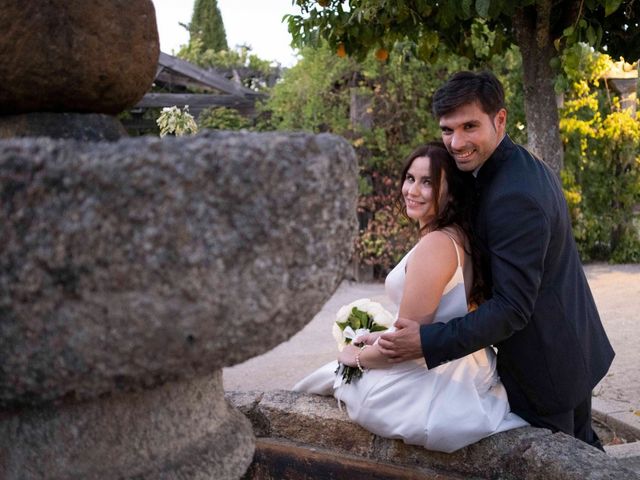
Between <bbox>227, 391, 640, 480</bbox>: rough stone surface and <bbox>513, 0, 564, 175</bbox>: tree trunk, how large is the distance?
228 cm

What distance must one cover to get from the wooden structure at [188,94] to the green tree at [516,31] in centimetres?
764

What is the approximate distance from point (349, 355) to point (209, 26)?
2017 centimetres

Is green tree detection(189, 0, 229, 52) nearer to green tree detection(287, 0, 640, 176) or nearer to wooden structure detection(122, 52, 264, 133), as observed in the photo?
wooden structure detection(122, 52, 264, 133)

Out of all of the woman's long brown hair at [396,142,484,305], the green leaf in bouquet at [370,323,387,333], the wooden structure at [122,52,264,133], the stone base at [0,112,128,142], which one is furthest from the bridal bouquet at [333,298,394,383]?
the wooden structure at [122,52,264,133]

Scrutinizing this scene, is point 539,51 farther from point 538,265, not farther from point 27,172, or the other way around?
point 27,172

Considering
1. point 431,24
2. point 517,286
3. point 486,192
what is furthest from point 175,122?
point 517,286

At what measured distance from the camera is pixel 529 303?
2234mm

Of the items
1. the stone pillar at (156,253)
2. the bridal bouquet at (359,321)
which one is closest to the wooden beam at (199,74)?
the bridal bouquet at (359,321)

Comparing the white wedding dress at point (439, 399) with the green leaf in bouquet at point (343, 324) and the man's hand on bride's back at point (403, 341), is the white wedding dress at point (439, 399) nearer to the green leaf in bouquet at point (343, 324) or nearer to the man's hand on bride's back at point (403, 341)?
the man's hand on bride's back at point (403, 341)

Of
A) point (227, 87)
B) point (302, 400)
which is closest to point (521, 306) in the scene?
point (302, 400)

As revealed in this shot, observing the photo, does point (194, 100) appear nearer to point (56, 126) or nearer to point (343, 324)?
point (343, 324)

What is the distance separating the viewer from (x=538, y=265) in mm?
2242

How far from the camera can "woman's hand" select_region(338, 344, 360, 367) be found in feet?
8.20

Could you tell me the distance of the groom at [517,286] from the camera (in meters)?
2.22
